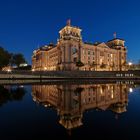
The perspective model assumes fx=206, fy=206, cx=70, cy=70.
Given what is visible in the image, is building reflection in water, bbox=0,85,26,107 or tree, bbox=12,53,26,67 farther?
tree, bbox=12,53,26,67

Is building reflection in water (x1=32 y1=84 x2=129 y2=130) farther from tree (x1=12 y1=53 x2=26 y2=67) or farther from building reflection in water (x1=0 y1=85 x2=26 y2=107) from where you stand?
tree (x1=12 y1=53 x2=26 y2=67)

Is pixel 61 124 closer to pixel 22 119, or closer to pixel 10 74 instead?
pixel 22 119

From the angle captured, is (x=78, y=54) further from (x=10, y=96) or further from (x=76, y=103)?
(x=76, y=103)

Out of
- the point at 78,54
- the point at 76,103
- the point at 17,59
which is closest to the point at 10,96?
the point at 76,103

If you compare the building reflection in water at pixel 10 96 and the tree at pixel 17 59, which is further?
the tree at pixel 17 59

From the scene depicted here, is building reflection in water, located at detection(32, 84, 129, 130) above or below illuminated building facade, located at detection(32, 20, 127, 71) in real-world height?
below

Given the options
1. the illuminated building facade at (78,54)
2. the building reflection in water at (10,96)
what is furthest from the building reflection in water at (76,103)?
the illuminated building facade at (78,54)

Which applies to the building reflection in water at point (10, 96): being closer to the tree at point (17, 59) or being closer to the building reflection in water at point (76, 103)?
the building reflection in water at point (76, 103)

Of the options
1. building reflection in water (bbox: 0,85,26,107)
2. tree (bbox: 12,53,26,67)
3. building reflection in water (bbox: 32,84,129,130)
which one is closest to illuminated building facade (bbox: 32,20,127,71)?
tree (bbox: 12,53,26,67)

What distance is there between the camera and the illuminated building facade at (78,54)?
104m

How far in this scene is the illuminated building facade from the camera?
10449cm

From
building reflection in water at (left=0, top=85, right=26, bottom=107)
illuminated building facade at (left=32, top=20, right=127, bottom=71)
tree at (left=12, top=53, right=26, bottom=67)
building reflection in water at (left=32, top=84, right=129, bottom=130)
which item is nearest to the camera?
building reflection in water at (left=32, top=84, right=129, bottom=130)

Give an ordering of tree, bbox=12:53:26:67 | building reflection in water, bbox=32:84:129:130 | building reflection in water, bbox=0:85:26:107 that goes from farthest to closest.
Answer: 1. tree, bbox=12:53:26:67
2. building reflection in water, bbox=0:85:26:107
3. building reflection in water, bbox=32:84:129:130

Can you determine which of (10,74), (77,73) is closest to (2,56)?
(10,74)
